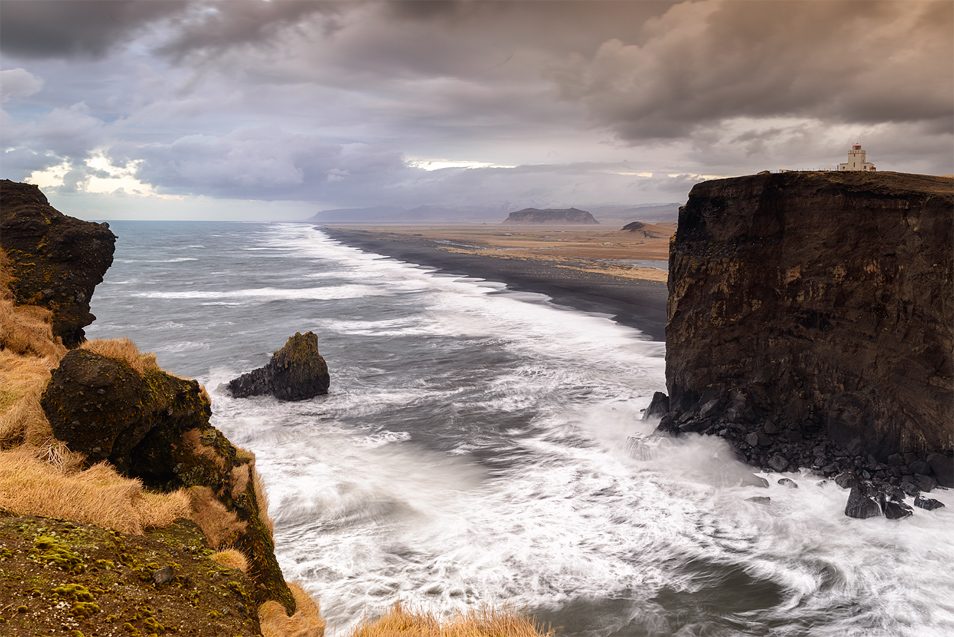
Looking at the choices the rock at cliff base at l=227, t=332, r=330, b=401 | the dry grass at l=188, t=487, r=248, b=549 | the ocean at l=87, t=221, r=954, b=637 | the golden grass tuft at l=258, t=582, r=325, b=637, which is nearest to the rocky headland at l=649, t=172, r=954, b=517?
the ocean at l=87, t=221, r=954, b=637

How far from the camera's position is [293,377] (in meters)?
25.1

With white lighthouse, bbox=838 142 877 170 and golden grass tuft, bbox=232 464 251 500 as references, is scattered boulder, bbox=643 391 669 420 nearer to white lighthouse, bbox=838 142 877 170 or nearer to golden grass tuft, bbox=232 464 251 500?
white lighthouse, bbox=838 142 877 170

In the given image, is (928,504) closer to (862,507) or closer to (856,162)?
(862,507)

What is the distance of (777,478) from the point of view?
16953 mm

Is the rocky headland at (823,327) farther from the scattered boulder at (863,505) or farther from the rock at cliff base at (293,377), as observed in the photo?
the rock at cliff base at (293,377)

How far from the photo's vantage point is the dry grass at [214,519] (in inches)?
298

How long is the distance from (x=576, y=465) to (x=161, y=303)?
158 ft

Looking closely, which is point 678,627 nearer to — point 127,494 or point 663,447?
point 663,447

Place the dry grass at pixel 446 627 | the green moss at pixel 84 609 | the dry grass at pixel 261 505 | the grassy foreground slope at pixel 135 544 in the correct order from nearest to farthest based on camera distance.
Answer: the green moss at pixel 84 609, the grassy foreground slope at pixel 135 544, the dry grass at pixel 446 627, the dry grass at pixel 261 505

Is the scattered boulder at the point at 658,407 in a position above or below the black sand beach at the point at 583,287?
below

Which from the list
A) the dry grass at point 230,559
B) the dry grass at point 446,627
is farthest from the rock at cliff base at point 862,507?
the dry grass at point 230,559

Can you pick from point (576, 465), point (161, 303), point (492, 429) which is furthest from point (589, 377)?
point (161, 303)

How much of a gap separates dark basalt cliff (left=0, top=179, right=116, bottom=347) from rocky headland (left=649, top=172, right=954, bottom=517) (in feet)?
63.6

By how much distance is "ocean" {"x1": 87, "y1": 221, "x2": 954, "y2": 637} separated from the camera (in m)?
11.9
